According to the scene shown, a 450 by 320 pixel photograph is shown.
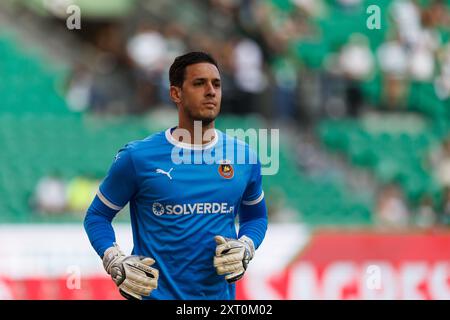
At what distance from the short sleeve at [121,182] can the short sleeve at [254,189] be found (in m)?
0.68

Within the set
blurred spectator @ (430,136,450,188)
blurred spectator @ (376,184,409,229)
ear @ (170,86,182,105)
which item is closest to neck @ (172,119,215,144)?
ear @ (170,86,182,105)

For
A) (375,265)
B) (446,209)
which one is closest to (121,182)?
(375,265)

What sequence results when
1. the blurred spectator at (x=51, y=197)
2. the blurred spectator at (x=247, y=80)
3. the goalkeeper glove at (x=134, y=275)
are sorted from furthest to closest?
1. the blurred spectator at (x=247, y=80)
2. the blurred spectator at (x=51, y=197)
3. the goalkeeper glove at (x=134, y=275)

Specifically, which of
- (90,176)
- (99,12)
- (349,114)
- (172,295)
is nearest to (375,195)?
(349,114)

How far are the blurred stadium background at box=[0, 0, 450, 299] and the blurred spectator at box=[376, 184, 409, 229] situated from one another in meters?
0.03

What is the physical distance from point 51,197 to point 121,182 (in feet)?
25.3

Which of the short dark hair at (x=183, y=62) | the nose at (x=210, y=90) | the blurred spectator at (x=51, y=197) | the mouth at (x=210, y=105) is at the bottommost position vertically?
the blurred spectator at (x=51, y=197)

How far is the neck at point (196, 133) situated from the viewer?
19.0ft

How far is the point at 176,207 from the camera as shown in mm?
5723

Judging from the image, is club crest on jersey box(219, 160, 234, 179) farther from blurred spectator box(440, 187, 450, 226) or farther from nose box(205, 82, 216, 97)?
blurred spectator box(440, 187, 450, 226)

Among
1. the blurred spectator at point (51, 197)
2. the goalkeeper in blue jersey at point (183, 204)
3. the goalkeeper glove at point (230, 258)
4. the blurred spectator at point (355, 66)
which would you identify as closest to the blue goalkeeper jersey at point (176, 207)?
the goalkeeper in blue jersey at point (183, 204)

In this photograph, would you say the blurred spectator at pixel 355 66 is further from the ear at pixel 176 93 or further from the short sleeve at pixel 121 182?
the short sleeve at pixel 121 182

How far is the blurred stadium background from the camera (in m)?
11.4

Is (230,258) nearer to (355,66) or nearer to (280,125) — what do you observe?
(280,125)
